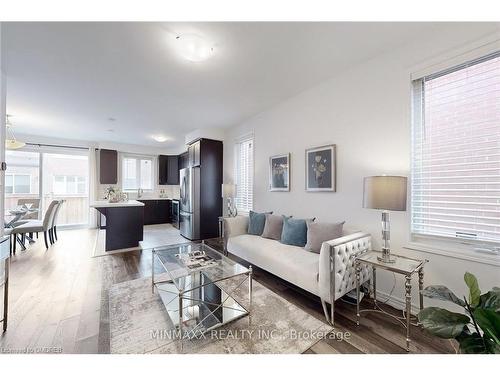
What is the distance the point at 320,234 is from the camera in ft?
7.83

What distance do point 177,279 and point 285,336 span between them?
104cm

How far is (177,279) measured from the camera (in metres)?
1.86

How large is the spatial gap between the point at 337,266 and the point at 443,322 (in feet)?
2.59

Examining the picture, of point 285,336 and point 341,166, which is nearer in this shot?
point 285,336

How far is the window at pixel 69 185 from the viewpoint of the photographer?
5.84 m

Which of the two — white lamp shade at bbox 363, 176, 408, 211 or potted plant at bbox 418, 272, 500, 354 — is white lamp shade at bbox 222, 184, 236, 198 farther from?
potted plant at bbox 418, 272, 500, 354

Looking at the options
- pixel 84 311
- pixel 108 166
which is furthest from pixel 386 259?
pixel 108 166

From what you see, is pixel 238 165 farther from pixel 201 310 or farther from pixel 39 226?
pixel 39 226

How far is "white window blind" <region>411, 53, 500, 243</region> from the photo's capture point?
1607 mm

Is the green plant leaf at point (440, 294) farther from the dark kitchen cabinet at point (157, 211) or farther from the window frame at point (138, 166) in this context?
the window frame at point (138, 166)

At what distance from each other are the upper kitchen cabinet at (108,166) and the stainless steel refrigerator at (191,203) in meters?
2.83
